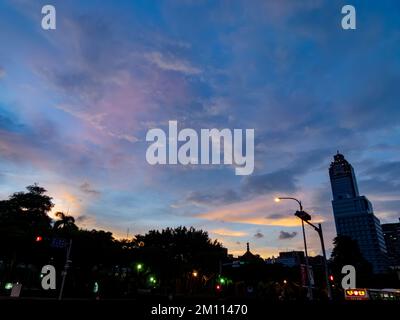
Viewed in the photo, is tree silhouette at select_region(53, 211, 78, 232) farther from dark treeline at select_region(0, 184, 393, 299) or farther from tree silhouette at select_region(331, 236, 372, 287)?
tree silhouette at select_region(331, 236, 372, 287)

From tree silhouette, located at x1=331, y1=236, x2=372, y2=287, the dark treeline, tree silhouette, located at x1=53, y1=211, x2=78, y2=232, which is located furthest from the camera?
tree silhouette, located at x1=331, y1=236, x2=372, y2=287

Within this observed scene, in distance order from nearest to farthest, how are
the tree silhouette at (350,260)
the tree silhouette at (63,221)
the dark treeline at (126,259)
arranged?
the dark treeline at (126,259)
the tree silhouette at (63,221)
the tree silhouette at (350,260)

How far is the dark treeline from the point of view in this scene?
169 ft

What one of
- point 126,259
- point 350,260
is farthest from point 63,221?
point 350,260

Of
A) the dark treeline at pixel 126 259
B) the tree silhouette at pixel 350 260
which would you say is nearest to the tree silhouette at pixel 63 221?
the dark treeline at pixel 126 259

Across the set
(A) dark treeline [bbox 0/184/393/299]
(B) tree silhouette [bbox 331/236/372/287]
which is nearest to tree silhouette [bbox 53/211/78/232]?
(A) dark treeline [bbox 0/184/393/299]

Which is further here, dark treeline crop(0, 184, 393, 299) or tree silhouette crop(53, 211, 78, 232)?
tree silhouette crop(53, 211, 78, 232)

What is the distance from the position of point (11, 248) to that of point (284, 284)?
→ 8033cm

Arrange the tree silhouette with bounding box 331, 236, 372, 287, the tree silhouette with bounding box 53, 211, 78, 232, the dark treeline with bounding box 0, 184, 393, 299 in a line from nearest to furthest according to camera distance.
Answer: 1. the dark treeline with bounding box 0, 184, 393, 299
2. the tree silhouette with bounding box 53, 211, 78, 232
3. the tree silhouette with bounding box 331, 236, 372, 287

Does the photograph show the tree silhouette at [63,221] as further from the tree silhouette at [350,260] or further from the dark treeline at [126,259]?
the tree silhouette at [350,260]

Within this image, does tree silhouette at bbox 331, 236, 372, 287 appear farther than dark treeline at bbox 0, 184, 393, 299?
Yes

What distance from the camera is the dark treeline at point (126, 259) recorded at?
169ft

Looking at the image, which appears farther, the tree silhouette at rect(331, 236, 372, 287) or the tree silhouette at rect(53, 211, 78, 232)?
the tree silhouette at rect(331, 236, 372, 287)
